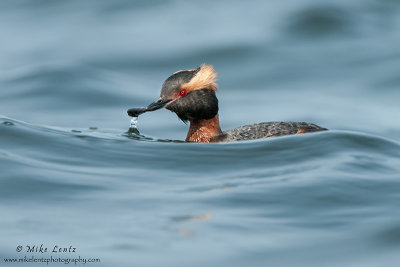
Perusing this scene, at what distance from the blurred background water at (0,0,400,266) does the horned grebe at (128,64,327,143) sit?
0.54m

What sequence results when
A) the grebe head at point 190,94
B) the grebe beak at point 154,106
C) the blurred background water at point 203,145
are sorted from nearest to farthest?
the blurred background water at point 203,145
the grebe beak at point 154,106
the grebe head at point 190,94

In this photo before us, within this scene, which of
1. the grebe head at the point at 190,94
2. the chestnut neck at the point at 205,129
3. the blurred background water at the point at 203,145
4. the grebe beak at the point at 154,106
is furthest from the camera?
the chestnut neck at the point at 205,129

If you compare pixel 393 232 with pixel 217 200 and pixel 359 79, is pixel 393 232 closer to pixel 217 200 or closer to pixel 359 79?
pixel 217 200

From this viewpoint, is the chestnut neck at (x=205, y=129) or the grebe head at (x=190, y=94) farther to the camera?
the chestnut neck at (x=205, y=129)

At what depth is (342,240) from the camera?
274 inches

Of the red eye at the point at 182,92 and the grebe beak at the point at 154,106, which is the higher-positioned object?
the red eye at the point at 182,92

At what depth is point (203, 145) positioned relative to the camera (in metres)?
9.99

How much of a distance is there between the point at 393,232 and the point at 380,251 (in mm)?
455

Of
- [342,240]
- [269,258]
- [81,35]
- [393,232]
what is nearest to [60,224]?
[269,258]

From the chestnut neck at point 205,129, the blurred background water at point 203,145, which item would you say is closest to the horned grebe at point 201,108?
the chestnut neck at point 205,129

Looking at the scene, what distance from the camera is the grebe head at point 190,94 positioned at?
11109 mm

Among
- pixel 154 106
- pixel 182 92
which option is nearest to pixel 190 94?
pixel 182 92

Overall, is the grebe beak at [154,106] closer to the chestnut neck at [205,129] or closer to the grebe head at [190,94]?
the grebe head at [190,94]

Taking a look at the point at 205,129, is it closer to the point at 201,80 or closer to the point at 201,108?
the point at 201,108
